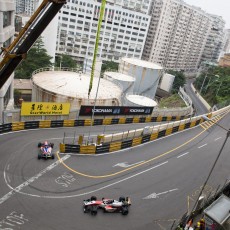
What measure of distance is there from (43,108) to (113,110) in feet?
39.4

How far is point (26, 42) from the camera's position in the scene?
546 inches

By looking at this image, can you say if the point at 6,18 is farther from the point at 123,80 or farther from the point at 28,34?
the point at 123,80

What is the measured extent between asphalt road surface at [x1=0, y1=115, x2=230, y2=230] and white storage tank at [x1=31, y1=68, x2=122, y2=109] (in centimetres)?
555

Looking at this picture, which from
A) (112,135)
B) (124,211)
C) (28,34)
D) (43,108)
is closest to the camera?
(28,34)

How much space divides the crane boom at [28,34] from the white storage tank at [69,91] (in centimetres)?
2325

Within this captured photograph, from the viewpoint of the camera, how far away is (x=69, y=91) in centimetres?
3872

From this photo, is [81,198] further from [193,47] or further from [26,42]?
Result: [193,47]

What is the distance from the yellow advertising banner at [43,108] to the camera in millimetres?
32531

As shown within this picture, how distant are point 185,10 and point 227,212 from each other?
135 meters

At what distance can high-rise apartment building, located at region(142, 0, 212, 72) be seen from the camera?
128 meters

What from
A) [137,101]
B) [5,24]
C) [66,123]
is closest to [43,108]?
[66,123]

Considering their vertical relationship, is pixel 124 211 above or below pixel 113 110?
above

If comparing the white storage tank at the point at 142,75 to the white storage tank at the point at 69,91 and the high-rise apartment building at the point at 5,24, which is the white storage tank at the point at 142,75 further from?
the high-rise apartment building at the point at 5,24

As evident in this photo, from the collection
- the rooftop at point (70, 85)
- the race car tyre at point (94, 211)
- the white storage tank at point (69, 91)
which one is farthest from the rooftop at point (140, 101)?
the race car tyre at point (94, 211)
